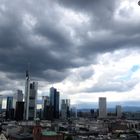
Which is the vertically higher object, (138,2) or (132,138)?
(138,2)

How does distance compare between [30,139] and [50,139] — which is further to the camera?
[30,139]

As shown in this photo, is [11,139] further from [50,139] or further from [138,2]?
[138,2]

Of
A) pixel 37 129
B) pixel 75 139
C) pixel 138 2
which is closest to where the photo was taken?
pixel 138 2

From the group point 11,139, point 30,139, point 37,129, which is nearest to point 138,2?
point 37,129

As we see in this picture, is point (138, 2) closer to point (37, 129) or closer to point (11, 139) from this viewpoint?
point (37, 129)

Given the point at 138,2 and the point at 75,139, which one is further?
the point at 75,139

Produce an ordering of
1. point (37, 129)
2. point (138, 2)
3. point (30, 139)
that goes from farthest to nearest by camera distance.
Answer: point (30, 139) < point (37, 129) < point (138, 2)

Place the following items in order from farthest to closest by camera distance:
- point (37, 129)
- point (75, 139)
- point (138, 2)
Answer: point (75, 139), point (37, 129), point (138, 2)

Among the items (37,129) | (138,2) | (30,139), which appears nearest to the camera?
(138,2)

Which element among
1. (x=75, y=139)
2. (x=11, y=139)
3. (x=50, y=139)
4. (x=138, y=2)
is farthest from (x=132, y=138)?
(x=138, y=2)
